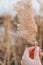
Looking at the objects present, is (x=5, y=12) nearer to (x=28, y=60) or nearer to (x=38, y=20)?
(x=38, y=20)

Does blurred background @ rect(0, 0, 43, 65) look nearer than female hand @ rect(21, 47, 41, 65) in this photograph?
No

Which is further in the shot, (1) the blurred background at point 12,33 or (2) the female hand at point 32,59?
(1) the blurred background at point 12,33

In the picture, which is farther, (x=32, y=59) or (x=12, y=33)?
(x=12, y=33)

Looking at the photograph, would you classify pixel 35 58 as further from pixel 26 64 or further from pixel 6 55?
pixel 6 55

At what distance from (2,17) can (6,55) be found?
30 cm

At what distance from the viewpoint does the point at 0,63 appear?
123 cm

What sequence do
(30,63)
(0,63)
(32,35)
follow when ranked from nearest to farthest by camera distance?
1. (30,63)
2. (32,35)
3. (0,63)

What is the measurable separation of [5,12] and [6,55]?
34 cm

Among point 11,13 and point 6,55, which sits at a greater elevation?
point 11,13

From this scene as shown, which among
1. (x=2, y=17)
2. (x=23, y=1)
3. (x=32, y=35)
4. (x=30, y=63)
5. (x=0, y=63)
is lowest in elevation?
(x=0, y=63)

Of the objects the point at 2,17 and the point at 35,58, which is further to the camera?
the point at 2,17

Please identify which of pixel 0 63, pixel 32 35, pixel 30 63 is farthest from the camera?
pixel 0 63

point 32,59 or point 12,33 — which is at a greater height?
point 12,33

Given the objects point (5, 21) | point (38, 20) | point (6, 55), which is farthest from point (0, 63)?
point (38, 20)
